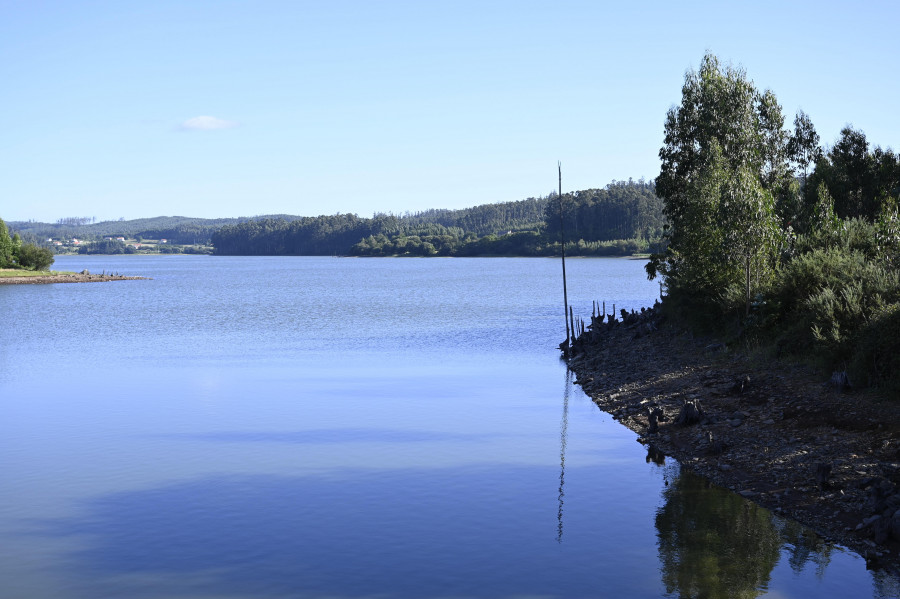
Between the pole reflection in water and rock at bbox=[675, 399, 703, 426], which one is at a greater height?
rock at bbox=[675, 399, 703, 426]

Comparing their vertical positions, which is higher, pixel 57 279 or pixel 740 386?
pixel 57 279

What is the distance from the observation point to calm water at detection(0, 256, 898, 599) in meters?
17.0

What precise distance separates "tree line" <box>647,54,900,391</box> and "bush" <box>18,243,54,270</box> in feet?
537

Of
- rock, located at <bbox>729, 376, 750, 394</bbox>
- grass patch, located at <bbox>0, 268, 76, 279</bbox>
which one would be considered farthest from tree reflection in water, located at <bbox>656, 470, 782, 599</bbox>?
grass patch, located at <bbox>0, 268, 76, 279</bbox>

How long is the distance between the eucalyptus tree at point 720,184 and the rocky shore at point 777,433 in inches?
165

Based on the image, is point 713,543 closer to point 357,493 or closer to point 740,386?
point 357,493

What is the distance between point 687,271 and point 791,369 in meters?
15.2


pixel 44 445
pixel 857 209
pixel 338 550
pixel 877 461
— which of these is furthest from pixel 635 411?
pixel 857 209

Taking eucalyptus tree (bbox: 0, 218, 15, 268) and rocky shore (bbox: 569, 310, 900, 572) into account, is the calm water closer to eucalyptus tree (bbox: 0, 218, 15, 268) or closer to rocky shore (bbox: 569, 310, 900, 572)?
rocky shore (bbox: 569, 310, 900, 572)

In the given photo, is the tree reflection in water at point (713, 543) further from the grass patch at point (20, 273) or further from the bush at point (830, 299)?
the grass patch at point (20, 273)

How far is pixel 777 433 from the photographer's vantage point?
24594 mm

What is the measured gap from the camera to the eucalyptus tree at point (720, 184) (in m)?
39.2

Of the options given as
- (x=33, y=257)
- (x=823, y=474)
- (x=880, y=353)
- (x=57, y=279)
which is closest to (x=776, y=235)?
(x=880, y=353)

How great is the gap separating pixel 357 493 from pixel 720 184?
27.7 m
